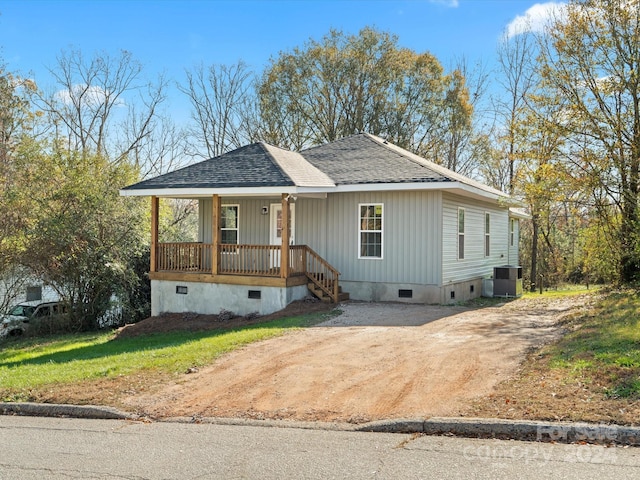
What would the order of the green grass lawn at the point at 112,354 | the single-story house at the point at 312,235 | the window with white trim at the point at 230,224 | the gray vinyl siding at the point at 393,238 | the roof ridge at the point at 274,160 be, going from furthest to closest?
the window with white trim at the point at 230,224
the gray vinyl siding at the point at 393,238
the single-story house at the point at 312,235
the roof ridge at the point at 274,160
the green grass lawn at the point at 112,354

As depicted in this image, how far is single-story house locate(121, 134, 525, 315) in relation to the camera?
14898 mm

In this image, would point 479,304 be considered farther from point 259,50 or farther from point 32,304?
point 259,50

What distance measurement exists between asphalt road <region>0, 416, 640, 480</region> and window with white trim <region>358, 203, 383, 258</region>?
10328 millimetres

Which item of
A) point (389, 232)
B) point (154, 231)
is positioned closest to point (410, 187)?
point (389, 232)

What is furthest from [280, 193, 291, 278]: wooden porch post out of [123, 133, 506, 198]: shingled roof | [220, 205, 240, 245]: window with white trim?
[220, 205, 240, 245]: window with white trim

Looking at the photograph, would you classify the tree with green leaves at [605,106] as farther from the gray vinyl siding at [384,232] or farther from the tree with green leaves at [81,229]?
the tree with green leaves at [81,229]

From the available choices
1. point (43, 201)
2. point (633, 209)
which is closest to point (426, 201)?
point (633, 209)

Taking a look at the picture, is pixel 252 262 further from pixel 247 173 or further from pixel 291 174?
pixel 291 174

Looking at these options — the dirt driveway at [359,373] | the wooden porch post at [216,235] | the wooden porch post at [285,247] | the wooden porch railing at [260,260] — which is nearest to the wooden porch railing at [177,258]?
the wooden porch railing at [260,260]

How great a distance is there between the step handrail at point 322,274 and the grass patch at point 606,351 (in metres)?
6.01

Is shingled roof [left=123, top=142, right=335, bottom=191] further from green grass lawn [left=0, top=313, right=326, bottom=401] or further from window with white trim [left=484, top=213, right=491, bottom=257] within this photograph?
window with white trim [left=484, top=213, right=491, bottom=257]

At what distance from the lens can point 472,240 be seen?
731 inches

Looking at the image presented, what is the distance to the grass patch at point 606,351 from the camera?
643 cm

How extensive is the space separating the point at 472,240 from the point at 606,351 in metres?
11.0
